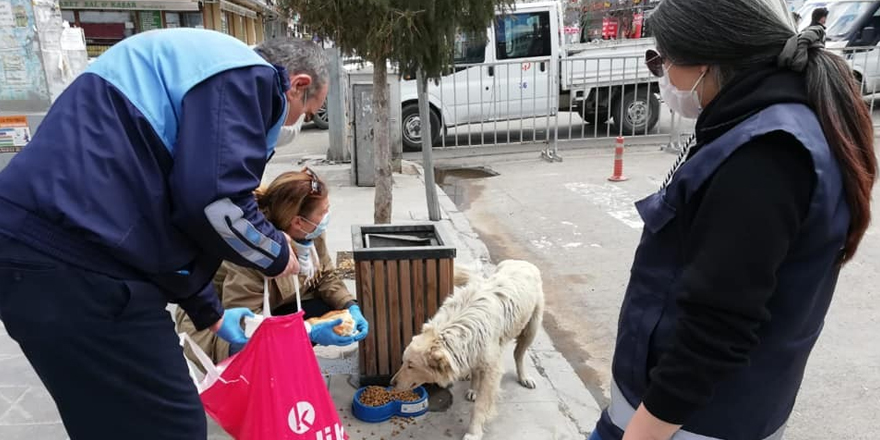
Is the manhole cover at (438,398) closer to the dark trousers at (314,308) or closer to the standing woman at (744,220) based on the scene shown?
the dark trousers at (314,308)

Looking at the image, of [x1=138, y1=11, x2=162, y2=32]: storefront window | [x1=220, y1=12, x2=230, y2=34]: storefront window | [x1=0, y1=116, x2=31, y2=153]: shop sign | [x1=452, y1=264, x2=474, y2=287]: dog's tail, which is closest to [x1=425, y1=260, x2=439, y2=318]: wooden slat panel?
[x1=452, y1=264, x2=474, y2=287]: dog's tail

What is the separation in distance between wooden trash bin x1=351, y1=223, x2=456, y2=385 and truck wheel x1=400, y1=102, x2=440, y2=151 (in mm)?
7385

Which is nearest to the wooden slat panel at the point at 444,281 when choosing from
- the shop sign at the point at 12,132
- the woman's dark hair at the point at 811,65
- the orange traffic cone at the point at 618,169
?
the woman's dark hair at the point at 811,65

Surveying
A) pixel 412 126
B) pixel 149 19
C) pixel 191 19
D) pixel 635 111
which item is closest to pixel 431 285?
pixel 412 126

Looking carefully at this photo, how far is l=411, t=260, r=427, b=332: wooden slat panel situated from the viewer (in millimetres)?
3031

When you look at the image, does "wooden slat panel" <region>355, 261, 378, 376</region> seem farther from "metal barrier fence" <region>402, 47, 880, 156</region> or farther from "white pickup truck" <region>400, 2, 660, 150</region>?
"white pickup truck" <region>400, 2, 660, 150</region>

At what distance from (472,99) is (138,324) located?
925 centimetres

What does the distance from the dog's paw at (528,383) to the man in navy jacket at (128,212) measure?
2107 millimetres

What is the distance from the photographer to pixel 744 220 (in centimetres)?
105

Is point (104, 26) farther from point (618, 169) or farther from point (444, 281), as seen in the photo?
point (444, 281)

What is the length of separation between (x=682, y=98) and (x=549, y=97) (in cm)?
911

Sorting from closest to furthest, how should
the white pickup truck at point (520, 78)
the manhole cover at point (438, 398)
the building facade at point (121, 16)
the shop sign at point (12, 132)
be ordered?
the manhole cover at point (438, 398) → the shop sign at point (12, 132) → the white pickup truck at point (520, 78) → the building facade at point (121, 16)

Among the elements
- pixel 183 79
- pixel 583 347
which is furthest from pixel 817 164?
pixel 583 347

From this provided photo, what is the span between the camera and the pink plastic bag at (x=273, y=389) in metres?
2.08
